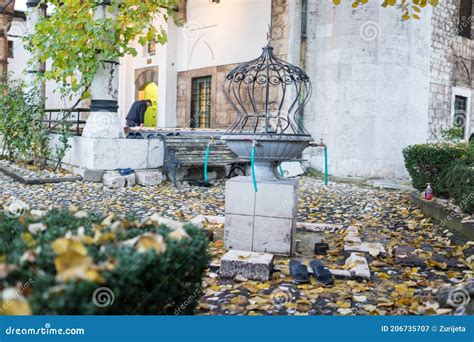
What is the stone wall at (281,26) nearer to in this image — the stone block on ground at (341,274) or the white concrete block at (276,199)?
the white concrete block at (276,199)

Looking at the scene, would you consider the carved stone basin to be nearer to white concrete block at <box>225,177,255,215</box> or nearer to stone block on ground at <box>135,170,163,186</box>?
white concrete block at <box>225,177,255,215</box>

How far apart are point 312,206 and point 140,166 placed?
3319 millimetres

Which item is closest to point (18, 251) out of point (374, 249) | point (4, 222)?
point (4, 222)

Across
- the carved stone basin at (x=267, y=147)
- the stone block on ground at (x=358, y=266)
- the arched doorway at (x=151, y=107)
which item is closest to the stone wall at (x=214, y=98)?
the arched doorway at (x=151, y=107)

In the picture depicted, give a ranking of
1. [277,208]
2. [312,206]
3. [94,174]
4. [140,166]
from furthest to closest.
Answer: [140,166] → [94,174] → [312,206] → [277,208]

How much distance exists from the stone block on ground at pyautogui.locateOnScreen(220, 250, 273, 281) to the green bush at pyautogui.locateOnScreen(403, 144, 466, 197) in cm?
409

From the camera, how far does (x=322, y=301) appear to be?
3227mm

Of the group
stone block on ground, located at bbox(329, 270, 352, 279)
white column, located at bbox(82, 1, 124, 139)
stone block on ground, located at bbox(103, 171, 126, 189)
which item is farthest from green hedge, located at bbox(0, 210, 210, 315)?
white column, located at bbox(82, 1, 124, 139)

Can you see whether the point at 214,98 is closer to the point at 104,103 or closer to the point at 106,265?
the point at 104,103

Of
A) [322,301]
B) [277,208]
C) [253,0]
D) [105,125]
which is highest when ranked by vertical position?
[253,0]

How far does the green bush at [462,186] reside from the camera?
5449 mm

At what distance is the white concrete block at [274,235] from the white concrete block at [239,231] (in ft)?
0.16

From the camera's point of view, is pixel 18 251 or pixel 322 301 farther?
pixel 322 301

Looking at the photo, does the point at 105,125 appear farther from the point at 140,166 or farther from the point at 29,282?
the point at 29,282
